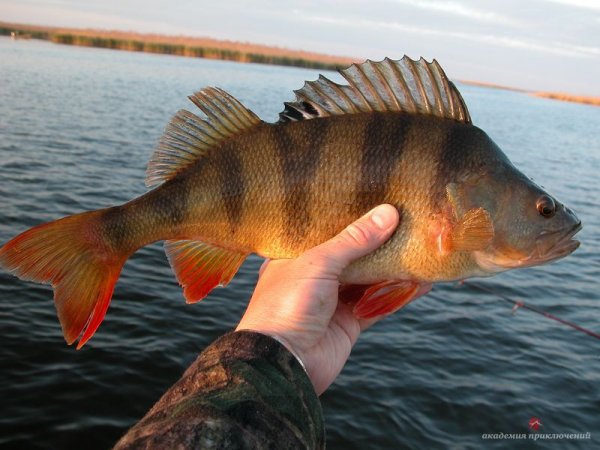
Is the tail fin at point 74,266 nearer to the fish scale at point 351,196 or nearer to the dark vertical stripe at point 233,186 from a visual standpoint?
the fish scale at point 351,196

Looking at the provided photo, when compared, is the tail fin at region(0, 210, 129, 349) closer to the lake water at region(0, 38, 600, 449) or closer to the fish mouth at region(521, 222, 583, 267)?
the fish mouth at region(521, 222, 583, 267)

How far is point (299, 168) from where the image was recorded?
2.74 m

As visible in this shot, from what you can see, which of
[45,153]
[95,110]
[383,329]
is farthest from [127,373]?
[95,110]

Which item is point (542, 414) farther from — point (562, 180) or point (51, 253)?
point (562, 180)

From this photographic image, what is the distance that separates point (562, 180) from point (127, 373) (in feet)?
61.1

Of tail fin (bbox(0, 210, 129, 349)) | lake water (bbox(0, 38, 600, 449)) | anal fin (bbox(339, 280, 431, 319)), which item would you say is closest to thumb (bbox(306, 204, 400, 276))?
anal fin (bbox(339, 280, 431, 319))

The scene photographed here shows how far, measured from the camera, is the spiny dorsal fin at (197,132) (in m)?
2.84

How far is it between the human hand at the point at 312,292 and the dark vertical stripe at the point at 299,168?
6.7 inches

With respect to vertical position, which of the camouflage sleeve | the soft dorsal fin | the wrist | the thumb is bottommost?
the wrist

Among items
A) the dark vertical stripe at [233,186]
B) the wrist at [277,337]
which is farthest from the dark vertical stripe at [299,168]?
the wrist at [277,337]

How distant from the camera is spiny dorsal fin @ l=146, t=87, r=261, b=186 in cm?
284

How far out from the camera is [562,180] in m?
20.5

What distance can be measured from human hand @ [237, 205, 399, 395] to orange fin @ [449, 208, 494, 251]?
31 centimetres

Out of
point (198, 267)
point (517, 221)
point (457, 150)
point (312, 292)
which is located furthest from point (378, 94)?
point (198, 267)
